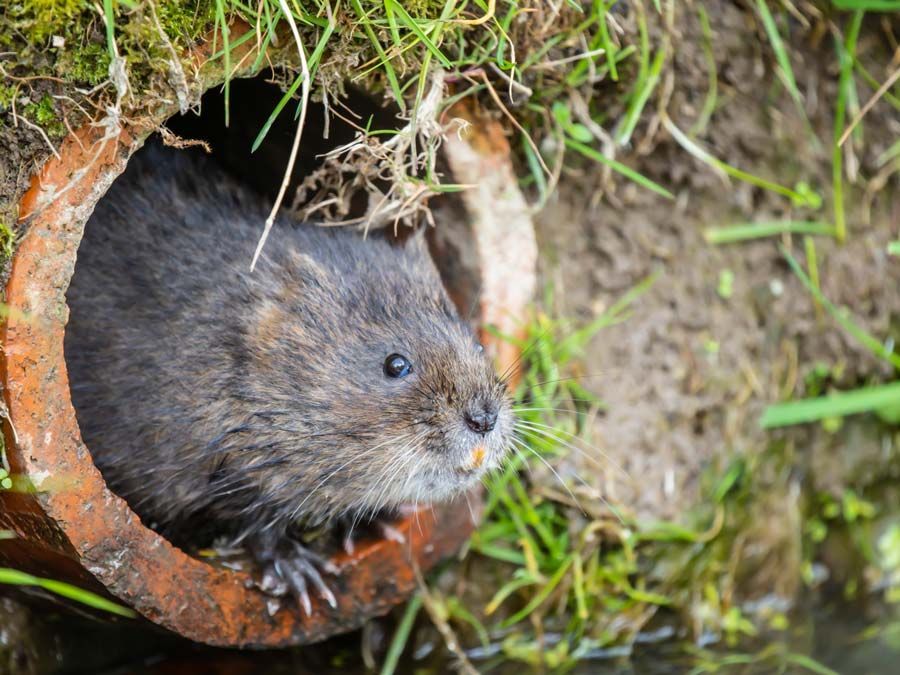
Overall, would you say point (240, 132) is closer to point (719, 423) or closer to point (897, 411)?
point (719, 423)

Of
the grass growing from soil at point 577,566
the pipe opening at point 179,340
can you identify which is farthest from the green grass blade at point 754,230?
the pipe opening at point 179,340

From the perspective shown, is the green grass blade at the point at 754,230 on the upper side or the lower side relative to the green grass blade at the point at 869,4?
lower

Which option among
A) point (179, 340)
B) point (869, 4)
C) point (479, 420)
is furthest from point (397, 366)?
point (869, 4)

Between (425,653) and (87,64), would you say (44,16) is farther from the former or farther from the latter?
(425,653)

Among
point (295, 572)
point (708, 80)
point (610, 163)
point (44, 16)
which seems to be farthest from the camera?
point (708, 80)

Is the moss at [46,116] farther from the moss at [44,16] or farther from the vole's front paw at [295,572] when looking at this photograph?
the vole's front paw at [295,572]
